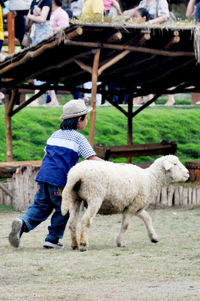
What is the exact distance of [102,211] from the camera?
352 inches

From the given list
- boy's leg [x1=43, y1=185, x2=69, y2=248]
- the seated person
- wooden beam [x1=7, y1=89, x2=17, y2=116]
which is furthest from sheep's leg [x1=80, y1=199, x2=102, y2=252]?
wooden beam [x1=7, y1=89, x2=17, y2=116]

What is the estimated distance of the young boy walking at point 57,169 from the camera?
8828mm

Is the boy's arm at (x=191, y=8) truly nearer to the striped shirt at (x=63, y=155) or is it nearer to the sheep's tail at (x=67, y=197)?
the striped shirt at (x=63, y=155)

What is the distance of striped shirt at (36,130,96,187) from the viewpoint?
28.9ft

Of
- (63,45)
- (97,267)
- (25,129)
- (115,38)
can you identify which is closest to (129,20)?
(115,38)

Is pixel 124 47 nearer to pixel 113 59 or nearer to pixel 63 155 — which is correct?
pixel 113 59

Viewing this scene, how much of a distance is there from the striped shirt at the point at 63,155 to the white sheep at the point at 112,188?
0.83 ft

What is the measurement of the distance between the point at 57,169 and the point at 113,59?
5.06 meters

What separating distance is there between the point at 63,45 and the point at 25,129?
7617mm

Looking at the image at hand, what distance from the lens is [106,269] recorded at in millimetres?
7340

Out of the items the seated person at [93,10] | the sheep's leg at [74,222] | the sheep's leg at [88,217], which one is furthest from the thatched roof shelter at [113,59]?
the sheep's leg at [88,217]

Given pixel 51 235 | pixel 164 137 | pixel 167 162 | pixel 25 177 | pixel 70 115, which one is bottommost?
pixel 164 137

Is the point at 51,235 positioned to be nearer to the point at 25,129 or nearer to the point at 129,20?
the point at 129,20

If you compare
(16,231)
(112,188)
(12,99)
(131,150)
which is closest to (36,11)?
(12,99)
